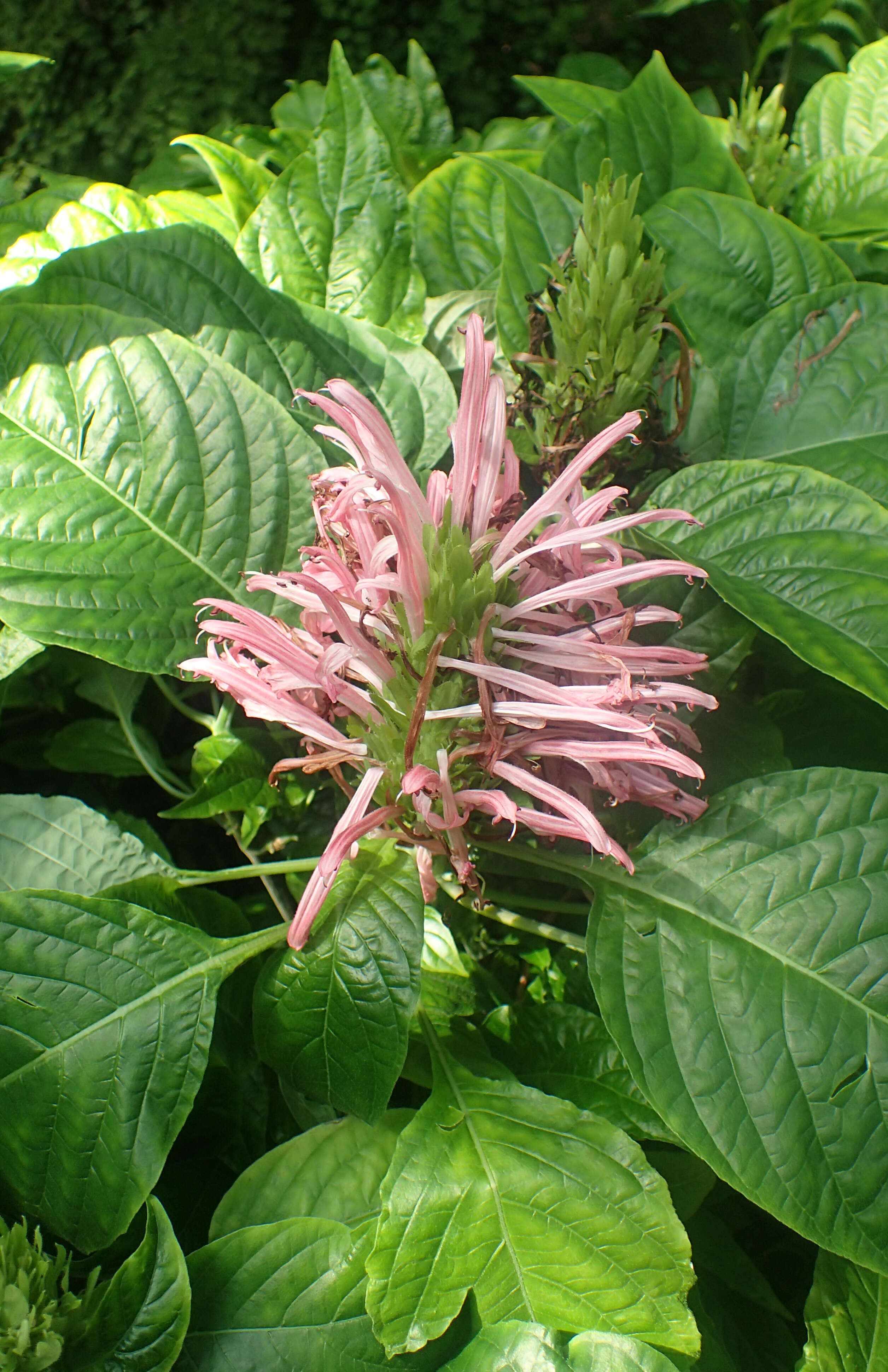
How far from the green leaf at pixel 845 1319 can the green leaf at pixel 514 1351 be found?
0.15 metres

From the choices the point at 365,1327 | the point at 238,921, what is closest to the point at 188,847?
the point at 238,921

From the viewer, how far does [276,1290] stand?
44 cm

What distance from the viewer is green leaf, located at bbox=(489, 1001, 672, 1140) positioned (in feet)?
1.63

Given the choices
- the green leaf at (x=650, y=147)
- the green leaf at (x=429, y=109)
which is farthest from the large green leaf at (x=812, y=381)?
the green leaf at (x=429, y=109)

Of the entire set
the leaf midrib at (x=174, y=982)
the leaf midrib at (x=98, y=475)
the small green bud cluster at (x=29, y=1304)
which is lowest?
the small green bud cluster at (x=29, y=1304)

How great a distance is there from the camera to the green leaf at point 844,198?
0.83 m

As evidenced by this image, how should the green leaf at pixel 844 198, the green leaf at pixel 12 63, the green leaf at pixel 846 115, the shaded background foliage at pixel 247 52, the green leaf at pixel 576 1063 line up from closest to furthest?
the green leaf at pixel 576 1063
the green leaf at pixel 12 63
the green leaf at pixel 844 198
the green leaf at pixel 846 115
the shaded background foliage at pixel 247 52

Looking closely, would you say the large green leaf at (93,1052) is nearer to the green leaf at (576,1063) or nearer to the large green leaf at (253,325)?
the green leaf at (576,1063)

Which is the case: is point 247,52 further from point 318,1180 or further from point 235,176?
point 318,1180

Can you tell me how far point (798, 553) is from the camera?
1.61 feet

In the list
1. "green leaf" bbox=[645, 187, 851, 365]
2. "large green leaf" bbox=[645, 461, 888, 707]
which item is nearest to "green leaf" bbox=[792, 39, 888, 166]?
"green leaf" bbox=[645, 187, 851, 365]

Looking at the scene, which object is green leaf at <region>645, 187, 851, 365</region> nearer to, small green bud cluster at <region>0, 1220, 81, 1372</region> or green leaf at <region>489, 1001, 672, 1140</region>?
green leaf at <region>489, 1001, 672, 1140</region>

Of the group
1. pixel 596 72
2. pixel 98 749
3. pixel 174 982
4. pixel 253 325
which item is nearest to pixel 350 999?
pixel 174 982

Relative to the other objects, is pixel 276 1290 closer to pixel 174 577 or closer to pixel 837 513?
pixel 174 577
